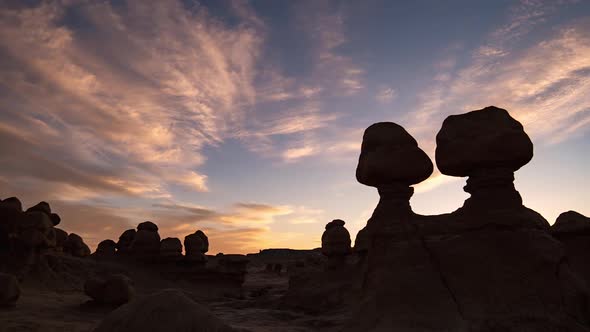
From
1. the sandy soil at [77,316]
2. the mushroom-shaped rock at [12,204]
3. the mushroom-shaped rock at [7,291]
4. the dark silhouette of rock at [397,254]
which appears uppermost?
the mushroom-shaped rock at [12,204]

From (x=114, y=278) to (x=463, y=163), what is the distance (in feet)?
41.6

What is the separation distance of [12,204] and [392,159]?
20.9 metres

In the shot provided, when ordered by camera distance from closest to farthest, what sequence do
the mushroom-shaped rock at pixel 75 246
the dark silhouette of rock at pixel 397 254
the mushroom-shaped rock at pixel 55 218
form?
1. the dark silhouette of rock at pixel 397 254
2. the mushroom-shaped rock at pixel 55 218
3. the mushroom-shaped rock at pixel 75 246

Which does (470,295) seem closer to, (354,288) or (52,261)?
(354,288)

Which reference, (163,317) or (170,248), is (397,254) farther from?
(170,248)

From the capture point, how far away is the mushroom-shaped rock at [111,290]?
14.1m

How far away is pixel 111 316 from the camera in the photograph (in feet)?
17.6

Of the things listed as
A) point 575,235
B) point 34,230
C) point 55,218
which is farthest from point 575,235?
point 55,218

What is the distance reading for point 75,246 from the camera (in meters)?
28.0

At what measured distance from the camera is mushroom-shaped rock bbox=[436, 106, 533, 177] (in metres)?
8.48

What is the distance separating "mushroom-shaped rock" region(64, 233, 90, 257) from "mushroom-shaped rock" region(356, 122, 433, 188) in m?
25.2

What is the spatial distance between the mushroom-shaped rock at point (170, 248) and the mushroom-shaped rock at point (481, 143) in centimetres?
2239

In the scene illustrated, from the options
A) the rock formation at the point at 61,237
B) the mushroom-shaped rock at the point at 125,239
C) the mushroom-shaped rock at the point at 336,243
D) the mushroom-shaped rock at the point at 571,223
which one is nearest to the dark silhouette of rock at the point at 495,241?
the mushroom-shaped rock at the point at 571,223

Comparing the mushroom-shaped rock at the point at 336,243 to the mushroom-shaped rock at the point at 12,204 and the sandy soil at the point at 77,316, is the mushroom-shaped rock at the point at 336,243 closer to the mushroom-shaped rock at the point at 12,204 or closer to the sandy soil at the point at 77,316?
the sandy soil at the point at 77,316
